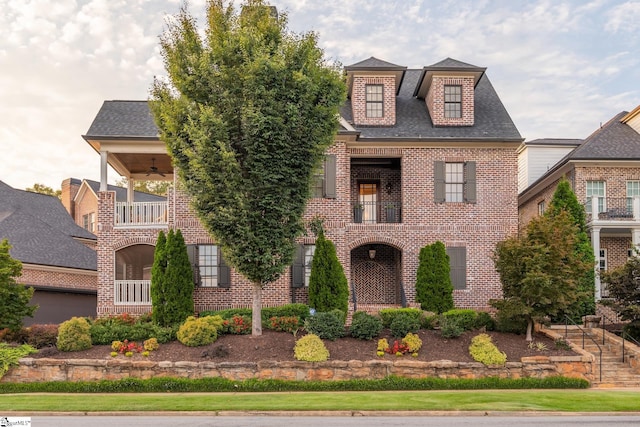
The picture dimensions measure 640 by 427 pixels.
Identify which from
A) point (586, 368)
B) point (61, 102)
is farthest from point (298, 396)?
point (61, 102)

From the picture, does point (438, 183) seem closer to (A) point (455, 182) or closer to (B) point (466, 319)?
(A) point (455, 182)

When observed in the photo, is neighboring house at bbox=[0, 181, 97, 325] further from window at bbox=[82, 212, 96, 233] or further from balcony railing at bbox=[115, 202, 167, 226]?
window at bbox=[82, 212, 96, 233]

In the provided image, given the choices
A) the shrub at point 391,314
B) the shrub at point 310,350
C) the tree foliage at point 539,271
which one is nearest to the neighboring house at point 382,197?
the shrub at point 391,314

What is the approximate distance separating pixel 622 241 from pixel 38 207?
2756 centimetres

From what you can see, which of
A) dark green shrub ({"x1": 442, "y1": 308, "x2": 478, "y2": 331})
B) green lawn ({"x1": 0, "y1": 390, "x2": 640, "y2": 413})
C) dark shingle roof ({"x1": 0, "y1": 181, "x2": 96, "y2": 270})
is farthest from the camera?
dark shingle roof ({"x1": 0, "y1": 181, "x2": 96, "y2": 270})

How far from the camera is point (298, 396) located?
14.6m

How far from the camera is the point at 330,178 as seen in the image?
23.0 meters

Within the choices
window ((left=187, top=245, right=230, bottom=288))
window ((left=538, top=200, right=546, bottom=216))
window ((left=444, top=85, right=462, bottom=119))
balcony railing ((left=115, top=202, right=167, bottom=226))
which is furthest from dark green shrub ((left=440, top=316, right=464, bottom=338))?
window ((left=538, top=200, right=546, bottom=216))

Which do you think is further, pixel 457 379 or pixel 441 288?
pixel 441 288

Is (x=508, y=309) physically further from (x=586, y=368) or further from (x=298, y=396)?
(x=298, y=396)

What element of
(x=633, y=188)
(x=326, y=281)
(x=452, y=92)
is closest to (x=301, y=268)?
(x=326, y=281)

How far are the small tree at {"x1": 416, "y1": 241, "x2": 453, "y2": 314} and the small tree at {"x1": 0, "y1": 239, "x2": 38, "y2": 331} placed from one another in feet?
42.9

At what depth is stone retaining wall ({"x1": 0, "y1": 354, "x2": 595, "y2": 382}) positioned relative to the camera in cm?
1661

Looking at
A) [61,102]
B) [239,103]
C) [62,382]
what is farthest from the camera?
[61,102]
